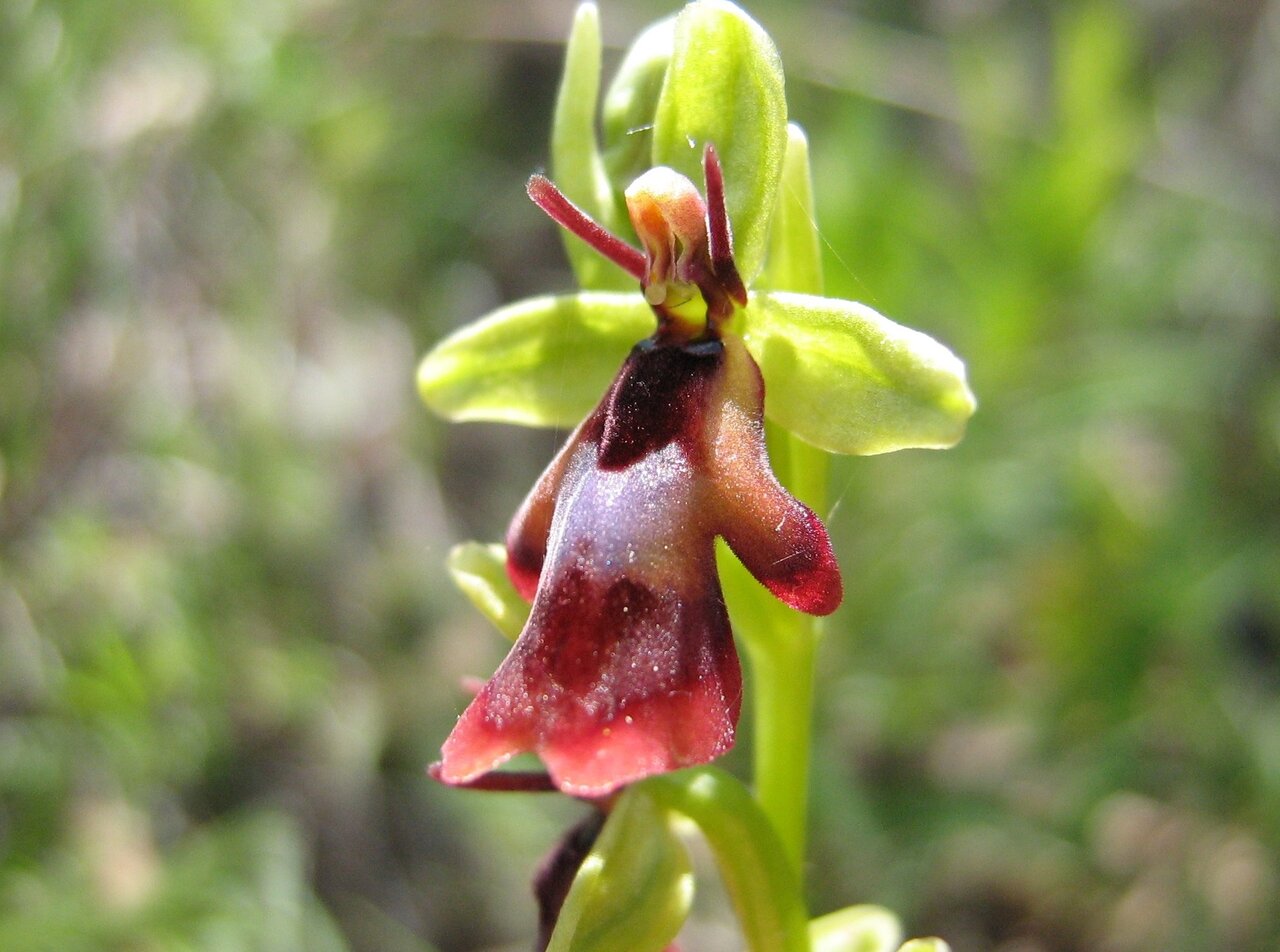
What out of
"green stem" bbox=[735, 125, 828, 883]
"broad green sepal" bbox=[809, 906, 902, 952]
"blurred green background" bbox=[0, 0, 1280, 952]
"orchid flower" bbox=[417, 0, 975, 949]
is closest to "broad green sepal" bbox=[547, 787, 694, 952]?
"orchid flower" bbox=[417, 0, 975, 949]

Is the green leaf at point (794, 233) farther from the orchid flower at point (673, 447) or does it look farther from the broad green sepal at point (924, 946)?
the broad green sepal at point (924, 946)

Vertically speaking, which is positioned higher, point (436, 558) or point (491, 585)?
point (491, 585)

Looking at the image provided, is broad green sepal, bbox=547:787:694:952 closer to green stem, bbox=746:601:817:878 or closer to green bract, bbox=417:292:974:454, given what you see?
green stem, bbox=746:601:817:878

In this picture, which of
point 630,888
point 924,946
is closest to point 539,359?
point 630,888

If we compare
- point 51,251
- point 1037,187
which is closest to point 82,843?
point 51,251

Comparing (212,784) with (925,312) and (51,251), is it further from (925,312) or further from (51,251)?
(925,312)

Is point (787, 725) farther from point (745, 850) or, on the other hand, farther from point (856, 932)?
point (856, 932)
